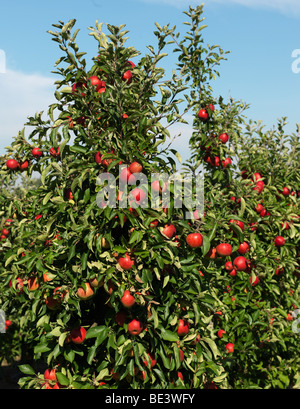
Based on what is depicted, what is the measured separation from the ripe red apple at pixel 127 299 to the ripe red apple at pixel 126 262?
0.19 m

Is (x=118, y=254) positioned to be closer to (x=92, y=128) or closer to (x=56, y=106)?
(x=92, y=128)

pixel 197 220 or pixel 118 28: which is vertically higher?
pixel 118 28

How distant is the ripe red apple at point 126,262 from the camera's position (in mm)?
2992

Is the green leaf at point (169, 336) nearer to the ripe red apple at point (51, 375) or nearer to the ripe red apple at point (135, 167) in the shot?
the ripe red apple at point (51, 375)

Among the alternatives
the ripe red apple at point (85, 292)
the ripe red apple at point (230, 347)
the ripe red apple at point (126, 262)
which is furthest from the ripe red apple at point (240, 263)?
the ripe red apple at point (85, 292)

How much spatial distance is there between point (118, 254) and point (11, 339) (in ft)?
19.9

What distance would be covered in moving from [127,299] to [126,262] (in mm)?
270

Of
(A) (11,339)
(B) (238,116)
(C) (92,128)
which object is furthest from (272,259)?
(A) (11,339)

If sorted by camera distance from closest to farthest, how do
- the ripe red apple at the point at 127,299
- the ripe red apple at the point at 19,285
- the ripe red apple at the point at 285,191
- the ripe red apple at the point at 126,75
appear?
the ripe red apple at the point at 127,299, the ripe red apple at the point at 126,75, the ripe red apple at the point at 19,285, the ripe red apple at the point at 285,191

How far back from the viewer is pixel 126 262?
2990 millimetres

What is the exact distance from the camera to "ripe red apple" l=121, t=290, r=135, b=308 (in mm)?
2895

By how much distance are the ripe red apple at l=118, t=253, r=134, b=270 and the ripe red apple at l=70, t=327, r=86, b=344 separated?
654mm

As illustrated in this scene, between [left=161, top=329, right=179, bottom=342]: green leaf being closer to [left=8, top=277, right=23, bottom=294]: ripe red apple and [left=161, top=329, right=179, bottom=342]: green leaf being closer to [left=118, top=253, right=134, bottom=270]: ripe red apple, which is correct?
[left=118, top=253, right=134, bottom=270]: ripe red apple
